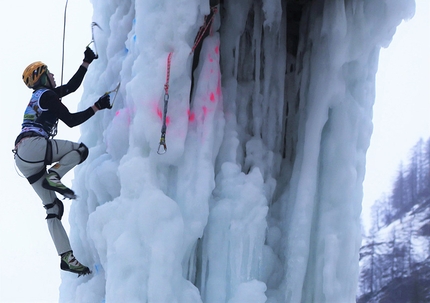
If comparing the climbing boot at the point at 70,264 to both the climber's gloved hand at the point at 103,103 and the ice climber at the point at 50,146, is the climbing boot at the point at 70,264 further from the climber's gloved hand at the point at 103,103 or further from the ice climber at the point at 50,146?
the climber's gloved hand at the point at 103,103

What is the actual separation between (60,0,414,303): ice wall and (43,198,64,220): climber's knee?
212 millimetres

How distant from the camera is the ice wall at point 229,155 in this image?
326 cm

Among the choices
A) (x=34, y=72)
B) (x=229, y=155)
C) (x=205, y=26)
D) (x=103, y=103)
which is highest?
(x=205, y=26)

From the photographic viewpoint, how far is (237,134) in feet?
12.4

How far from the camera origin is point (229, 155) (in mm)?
3691

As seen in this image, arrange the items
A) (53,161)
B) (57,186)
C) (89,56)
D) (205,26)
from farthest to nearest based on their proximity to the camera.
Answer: (205,26) → (89,56) → (53,161) → (57,186)

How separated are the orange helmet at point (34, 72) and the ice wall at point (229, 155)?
1.79ft

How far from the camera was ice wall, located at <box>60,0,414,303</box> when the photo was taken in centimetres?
326

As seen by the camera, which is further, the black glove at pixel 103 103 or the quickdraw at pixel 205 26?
the quickdraw at pixel 205 26

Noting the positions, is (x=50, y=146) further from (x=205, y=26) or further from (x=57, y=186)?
(x=205, y=26)

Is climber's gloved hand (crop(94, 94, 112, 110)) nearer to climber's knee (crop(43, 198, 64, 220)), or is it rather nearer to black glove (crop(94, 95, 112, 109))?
black glove (crop(94, 95, 112, 109))

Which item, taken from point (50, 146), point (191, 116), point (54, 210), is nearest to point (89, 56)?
point (50, 146)

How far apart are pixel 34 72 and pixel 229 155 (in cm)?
146

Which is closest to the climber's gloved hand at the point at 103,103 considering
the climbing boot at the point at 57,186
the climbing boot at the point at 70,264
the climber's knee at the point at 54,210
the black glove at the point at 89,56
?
the black glove at the point at 89,56
